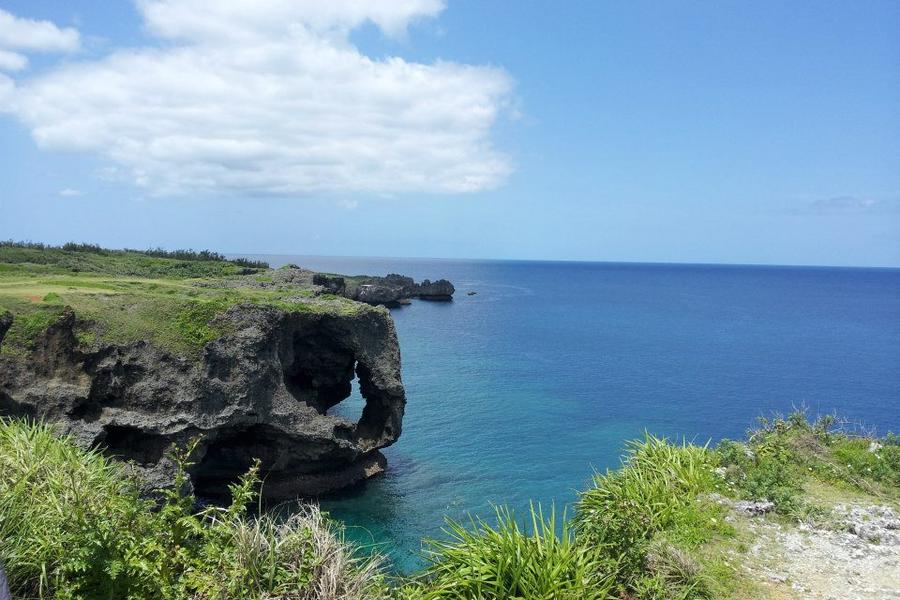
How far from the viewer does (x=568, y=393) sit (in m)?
44.7

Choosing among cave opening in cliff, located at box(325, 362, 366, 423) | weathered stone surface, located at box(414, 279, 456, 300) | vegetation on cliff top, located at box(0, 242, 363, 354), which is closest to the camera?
vegetation on cliff top, located at box(0, 242, 363, 354)

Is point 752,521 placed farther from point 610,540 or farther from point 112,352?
point 112,352

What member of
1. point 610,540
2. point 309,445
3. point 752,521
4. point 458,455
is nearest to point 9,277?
point 309,445

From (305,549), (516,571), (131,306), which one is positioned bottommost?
(516,571)

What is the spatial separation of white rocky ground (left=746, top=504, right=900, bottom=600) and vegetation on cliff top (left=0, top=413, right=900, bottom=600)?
0.43 m

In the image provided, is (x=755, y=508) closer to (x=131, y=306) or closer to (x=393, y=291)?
(x=131, y=306)

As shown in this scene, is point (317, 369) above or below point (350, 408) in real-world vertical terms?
above

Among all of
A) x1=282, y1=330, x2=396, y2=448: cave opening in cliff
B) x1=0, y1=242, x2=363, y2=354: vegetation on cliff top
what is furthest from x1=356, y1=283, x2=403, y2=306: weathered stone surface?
x1=0, y1=242, x2=363, y2=354: vegetation on cliff top

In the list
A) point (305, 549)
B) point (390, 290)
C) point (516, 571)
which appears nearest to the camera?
point (516, 571)

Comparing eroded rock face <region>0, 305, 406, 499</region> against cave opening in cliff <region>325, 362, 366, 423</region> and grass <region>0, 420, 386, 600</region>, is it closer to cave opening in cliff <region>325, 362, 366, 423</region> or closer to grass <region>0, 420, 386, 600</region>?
cave opening in cliff <region>325, 362, 366, 423</region>

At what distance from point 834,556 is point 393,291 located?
310 ft

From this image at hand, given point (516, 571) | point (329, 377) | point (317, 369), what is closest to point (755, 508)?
point (516, 571)

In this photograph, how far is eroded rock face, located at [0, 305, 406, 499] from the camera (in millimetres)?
20406

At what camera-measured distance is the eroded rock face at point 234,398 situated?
2041cm
